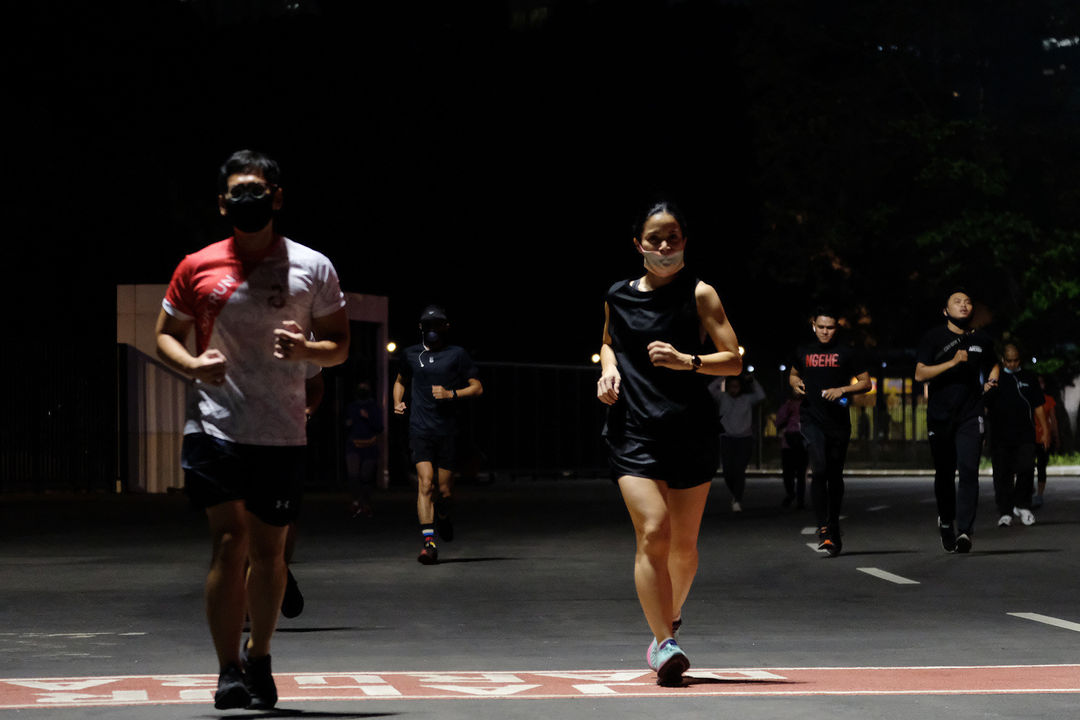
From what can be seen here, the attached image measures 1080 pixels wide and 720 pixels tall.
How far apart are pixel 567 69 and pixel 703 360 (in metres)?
42.0

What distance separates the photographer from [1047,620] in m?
10.3

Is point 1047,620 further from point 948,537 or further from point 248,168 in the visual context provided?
point 248,168

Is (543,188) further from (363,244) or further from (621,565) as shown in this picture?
(621,565)

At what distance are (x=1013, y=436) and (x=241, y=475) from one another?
14487 mm

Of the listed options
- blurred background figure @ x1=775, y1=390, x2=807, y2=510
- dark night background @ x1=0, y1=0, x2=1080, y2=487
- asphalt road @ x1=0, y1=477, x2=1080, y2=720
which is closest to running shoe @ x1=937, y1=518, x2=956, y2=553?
asphalt road @ x1=0, y1=477, x2=1080, y2=720

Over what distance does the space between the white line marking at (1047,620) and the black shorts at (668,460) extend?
3.01 metres

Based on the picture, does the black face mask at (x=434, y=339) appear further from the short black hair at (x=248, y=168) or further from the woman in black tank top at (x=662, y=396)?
the short black hair at (x=248, y=168)

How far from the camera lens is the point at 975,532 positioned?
741 inches

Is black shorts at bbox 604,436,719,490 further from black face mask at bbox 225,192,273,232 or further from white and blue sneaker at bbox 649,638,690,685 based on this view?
black face mask at bbox 225,192,273,232

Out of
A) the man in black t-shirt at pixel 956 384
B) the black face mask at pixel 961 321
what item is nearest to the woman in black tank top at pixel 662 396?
the man in black t-shirt at pixel 956 384

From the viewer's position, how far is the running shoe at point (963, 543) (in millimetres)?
15688

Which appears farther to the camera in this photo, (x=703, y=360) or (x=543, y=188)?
(x=543, y=188)

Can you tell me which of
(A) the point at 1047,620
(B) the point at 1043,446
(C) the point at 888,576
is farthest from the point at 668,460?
(B) the point at 1043,446

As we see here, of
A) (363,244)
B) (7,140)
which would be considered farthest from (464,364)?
(363,244)
